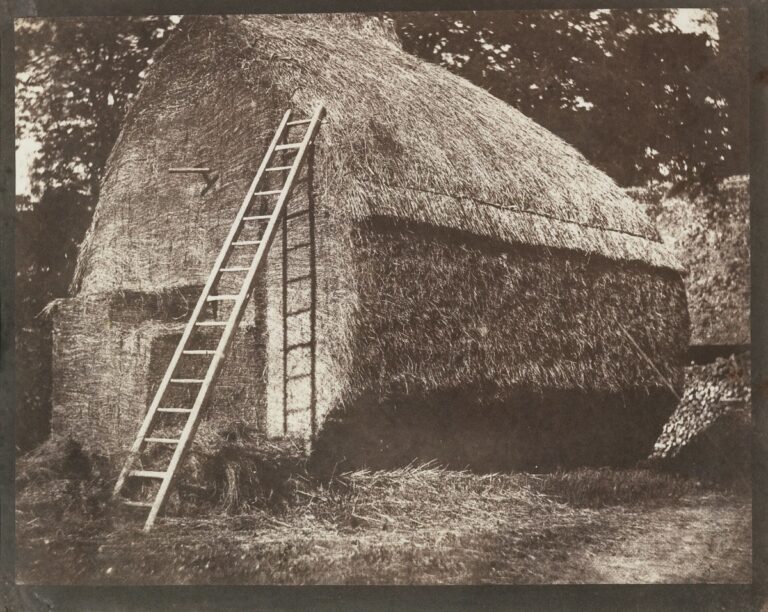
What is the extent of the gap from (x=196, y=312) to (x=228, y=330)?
25cm

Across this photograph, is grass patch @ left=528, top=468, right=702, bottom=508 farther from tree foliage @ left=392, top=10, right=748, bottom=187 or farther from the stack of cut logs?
tree foliage @ left=392, top=10, right=748, bottom=187

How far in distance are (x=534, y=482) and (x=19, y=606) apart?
10.4 feet

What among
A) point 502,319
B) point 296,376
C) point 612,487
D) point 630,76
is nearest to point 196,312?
point 296,376

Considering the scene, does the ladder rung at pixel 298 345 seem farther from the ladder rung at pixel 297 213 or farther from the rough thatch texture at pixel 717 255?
the rough thatch texture at pixel 717 255

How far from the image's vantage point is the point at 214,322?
4.89 m

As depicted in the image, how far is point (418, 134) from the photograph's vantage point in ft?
16.6

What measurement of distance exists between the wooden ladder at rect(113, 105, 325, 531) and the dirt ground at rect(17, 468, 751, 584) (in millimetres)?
307

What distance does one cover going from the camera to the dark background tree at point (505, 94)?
499cm

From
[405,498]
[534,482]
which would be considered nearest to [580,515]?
[534,482]

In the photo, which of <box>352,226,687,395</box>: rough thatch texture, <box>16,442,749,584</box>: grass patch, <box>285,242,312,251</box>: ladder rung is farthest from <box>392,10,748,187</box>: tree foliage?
<box>16,442,749,584</box>: grass patch

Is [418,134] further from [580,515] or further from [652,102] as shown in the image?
[580,515]

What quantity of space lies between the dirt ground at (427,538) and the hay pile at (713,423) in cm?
18

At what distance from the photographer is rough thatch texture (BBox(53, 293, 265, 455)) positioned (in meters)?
4.93

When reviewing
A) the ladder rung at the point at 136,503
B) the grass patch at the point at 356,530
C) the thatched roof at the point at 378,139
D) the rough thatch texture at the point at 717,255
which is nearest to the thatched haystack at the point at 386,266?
the thatched roof at the point at 378,139
